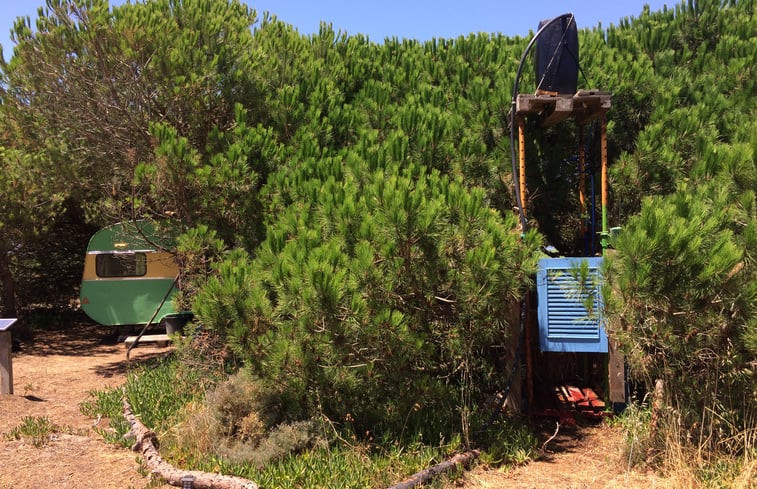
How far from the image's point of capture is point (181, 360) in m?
5.72

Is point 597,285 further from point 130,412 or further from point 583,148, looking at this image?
point 130,412

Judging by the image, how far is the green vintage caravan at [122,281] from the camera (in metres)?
10.6

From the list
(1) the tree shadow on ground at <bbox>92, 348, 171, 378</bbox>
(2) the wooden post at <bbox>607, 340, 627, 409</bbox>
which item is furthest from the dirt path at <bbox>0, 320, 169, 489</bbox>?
(2) the wooden post at <bbox>607, 340, 627, 409</bbox>

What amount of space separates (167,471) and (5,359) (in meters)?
3.44

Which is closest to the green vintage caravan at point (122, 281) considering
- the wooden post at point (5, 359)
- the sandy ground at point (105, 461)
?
the sandy ground at point (105, 461)

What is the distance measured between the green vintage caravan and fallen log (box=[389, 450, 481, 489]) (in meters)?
7.77

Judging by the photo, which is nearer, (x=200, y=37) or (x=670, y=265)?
(x=670, y=265)

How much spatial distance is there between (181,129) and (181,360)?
3.43 metres

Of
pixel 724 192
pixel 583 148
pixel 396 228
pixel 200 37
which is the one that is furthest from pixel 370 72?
pixel 724 192

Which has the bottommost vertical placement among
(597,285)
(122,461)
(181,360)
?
(122,461)

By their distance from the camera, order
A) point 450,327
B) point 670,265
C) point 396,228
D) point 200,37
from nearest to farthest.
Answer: point 670,265 → point 396,228 → point 450,327 → point 200,37

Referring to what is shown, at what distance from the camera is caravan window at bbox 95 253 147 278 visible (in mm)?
10578

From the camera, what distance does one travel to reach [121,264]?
10.7m

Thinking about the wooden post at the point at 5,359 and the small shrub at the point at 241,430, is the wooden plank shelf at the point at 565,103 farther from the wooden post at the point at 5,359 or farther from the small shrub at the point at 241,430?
the wooden post at the point at 5,359
